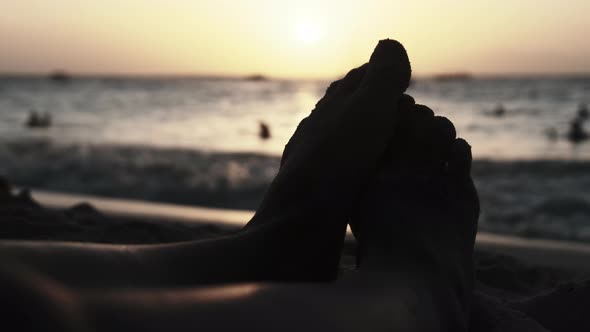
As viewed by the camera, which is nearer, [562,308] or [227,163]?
[562,308]

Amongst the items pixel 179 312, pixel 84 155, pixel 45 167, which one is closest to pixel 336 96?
pixel 179 312

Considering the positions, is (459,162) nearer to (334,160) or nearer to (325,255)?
(334,160)

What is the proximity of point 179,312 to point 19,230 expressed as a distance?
1.18 meters

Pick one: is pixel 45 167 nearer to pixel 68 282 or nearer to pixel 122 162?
pixel 122 162

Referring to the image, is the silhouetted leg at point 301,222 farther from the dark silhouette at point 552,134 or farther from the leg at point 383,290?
the dark silhouette at point 552,134

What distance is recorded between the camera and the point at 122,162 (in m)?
5.81

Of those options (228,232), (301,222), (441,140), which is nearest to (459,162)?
(441,140)

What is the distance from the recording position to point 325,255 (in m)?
1.09

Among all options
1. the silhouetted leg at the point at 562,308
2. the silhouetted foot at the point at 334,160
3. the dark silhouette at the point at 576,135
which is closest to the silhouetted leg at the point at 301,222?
the silhouetted foot at the point at 334,160

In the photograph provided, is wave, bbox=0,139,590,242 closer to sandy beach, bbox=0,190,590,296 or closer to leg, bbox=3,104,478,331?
sandy beach, bbox=0,190,590,296

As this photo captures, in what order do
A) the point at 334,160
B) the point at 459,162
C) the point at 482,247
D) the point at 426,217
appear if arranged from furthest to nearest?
the point at 482,247 < the point at 459,162 < the point at 426,217 < the point at 334,160

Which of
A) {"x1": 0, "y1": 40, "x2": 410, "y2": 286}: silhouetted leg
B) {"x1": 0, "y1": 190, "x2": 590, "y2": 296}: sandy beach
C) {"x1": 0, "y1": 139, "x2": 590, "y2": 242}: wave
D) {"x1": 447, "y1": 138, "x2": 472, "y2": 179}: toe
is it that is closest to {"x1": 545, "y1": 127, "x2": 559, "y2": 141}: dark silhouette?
{"x1": 0, "y1": 139, "x2": 590, "y2": 242}: wave

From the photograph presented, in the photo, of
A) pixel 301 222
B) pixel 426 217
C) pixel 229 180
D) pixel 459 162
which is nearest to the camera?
pixel 301 222

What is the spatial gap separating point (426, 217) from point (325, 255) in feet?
1.37
